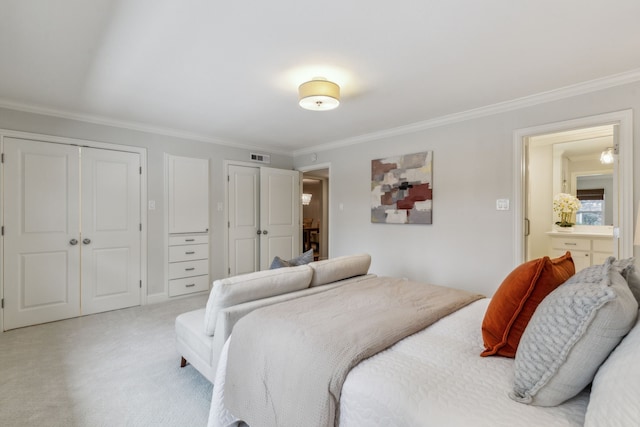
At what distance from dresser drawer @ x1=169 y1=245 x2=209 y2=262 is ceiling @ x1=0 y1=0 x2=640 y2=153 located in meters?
1.88

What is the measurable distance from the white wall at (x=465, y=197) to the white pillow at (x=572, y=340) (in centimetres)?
243

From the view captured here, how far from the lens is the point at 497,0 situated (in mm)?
1670

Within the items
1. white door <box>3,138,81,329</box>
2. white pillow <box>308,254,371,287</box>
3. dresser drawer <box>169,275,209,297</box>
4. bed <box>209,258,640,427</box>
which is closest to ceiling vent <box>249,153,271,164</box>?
dresser drawer <box>169,275,209,297</box>

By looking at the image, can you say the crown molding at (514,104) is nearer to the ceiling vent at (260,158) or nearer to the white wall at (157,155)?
the ceiling vent at (260,158)

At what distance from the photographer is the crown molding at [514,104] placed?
2619 millimetres

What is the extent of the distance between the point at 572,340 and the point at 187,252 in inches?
174

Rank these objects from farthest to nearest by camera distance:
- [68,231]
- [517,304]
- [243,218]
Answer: [243,218], [68,231], [517,304]

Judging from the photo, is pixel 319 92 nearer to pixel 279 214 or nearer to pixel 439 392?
→ pixel 439 392

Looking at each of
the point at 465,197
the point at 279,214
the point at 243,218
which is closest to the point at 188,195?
the point at 243,218

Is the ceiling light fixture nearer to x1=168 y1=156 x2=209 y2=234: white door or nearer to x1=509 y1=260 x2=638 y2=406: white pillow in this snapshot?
x1=509 y1=260 x2=638 y2=406: white pillow

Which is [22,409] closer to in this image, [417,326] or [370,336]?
→ [370,336]

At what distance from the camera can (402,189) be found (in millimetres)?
4156

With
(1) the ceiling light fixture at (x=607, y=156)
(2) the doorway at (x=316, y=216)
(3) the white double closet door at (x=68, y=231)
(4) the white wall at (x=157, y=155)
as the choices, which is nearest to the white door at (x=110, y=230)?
(3) the white double closet door at (x=68, y=231)

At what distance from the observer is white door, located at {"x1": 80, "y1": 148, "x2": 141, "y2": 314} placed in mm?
3646
